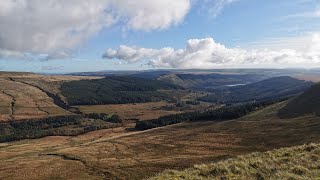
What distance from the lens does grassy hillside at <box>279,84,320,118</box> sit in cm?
14900

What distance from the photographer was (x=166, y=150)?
123m

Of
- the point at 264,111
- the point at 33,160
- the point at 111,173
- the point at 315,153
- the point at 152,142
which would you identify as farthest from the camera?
the point at 264,111

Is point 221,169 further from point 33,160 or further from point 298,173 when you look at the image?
point 33,160

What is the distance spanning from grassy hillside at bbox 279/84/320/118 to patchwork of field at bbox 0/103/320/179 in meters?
5.17

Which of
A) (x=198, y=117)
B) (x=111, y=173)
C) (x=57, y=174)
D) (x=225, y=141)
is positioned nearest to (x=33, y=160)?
(x=57, y=174)

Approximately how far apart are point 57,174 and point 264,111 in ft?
362

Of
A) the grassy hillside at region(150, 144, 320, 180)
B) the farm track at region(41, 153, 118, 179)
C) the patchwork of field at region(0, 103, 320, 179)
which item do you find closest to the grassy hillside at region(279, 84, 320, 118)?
the patchwork of field at region(0, 103, 320, 179)

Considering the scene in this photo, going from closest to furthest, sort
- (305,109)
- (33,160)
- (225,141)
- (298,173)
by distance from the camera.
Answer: (298,173)
(33,160)
(225,141)
(305,109)

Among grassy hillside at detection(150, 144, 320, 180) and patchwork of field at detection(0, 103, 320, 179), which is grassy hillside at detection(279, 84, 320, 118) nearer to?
patchwork of field at detection(0, 103, 320, 179)

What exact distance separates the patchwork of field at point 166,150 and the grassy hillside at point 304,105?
5.17m

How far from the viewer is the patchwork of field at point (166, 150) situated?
304 feet

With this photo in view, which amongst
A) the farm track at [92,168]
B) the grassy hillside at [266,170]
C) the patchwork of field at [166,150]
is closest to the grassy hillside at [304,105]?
the patchwork of field at [166,150]

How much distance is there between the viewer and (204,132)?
155 m

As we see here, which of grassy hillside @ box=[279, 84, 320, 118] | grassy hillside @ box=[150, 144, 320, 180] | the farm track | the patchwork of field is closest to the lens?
grassy hillside @ box=[150, 144, 320, 180]
